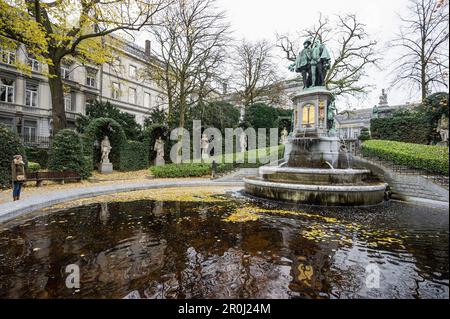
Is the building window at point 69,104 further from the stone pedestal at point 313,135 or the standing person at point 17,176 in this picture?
the stone pedestal at point 313,135

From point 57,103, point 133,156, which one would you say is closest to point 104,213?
point 57,103

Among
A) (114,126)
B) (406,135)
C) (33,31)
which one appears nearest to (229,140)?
(114,126)

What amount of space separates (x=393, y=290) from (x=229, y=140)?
26.9 meters

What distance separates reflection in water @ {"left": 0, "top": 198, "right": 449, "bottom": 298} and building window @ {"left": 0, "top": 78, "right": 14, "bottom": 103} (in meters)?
30.0

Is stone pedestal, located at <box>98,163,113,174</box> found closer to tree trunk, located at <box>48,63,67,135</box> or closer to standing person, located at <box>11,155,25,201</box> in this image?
tree trunk, located at <box>48,63,67,135</box>

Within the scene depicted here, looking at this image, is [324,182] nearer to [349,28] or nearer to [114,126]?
[114,126]

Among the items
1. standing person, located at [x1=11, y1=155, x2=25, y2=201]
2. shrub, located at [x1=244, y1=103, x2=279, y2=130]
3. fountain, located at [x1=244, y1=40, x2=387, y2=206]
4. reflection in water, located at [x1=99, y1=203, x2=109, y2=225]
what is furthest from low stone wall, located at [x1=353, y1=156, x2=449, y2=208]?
shrub, located at [x1=244, y1=103, x2=279, y2=130]

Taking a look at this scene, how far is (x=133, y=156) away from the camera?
22219mm

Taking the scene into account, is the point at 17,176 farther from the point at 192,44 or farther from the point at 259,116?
the point at 259,116

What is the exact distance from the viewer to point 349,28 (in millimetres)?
25547

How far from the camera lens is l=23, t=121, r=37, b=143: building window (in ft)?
89.7

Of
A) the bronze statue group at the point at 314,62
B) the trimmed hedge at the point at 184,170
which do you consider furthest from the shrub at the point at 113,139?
the bronze statue group at the point at 314,62

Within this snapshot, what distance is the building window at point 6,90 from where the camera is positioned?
85.5ft

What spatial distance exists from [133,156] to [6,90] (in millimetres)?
18741
